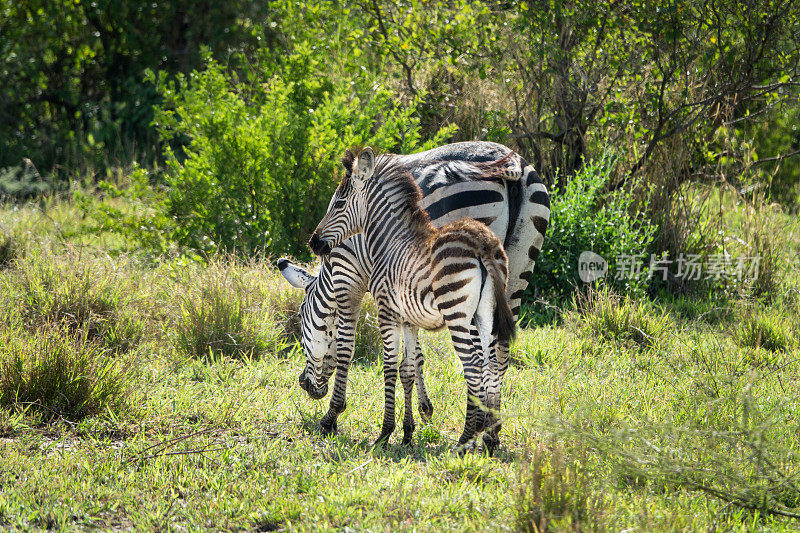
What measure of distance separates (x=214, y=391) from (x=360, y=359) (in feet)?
4.80

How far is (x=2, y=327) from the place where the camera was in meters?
5.89

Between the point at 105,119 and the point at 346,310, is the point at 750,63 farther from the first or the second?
the point at 105,119

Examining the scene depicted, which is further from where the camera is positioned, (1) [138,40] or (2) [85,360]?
(1) [138,40]

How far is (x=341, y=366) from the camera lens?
522 cm

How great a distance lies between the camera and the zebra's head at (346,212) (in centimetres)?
504

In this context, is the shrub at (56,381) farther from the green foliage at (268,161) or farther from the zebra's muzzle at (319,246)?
the green foliage at (268,161)

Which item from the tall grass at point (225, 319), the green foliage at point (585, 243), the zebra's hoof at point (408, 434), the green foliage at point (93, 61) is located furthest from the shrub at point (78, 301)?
the green foliage at point (93, 61)

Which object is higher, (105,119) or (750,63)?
(750,63)

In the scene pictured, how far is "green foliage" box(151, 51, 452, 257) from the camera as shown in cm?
781

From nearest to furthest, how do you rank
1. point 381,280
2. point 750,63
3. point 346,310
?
point 381,280 → point 346,310 → point 750,63

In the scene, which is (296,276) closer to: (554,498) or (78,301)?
(78,301)

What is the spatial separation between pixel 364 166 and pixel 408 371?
52.3 inches

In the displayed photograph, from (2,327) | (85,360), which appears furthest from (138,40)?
(85,360)

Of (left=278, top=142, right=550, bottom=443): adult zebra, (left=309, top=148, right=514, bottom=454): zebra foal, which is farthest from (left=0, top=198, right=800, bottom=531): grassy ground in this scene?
(left=309, top=148, right=514, bottom=454): zebra foal
